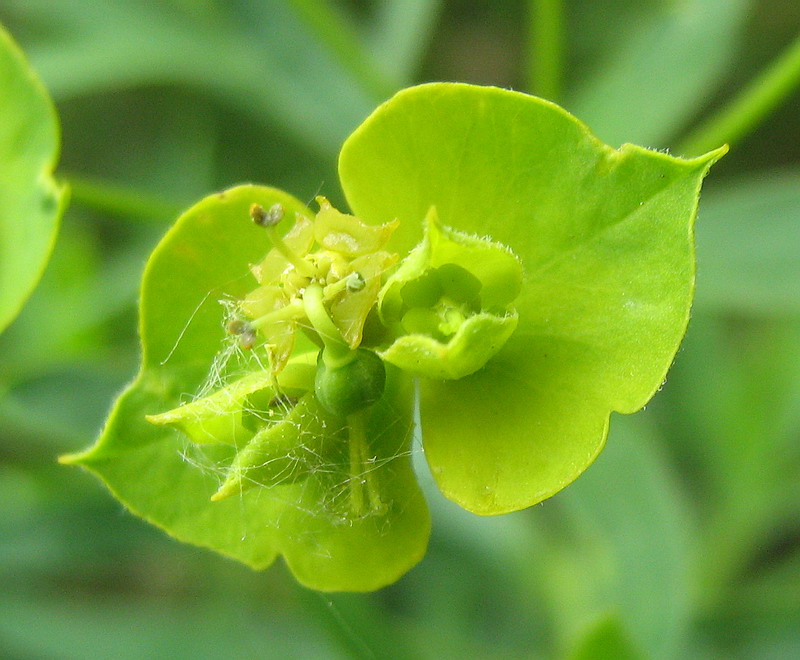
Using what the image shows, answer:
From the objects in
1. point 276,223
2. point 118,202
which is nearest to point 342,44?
point 118,202

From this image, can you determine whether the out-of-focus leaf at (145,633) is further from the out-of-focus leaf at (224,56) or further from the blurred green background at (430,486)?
the out-of-focus leaf at (224,56)

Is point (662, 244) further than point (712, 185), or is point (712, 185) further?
point (712, 185)

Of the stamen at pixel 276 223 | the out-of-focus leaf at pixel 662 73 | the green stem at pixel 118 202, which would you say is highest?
the out-of-focus leaf at pixel 662 73

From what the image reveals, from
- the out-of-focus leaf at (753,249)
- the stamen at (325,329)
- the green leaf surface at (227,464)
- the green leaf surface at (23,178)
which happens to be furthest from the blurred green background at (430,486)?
the stamen at (325,329)

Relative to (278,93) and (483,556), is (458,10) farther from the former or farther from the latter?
(483,556)

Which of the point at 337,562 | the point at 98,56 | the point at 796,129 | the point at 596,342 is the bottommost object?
the point at 337,562

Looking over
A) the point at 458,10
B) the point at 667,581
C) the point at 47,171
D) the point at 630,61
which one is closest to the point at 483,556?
the point at 667,581
